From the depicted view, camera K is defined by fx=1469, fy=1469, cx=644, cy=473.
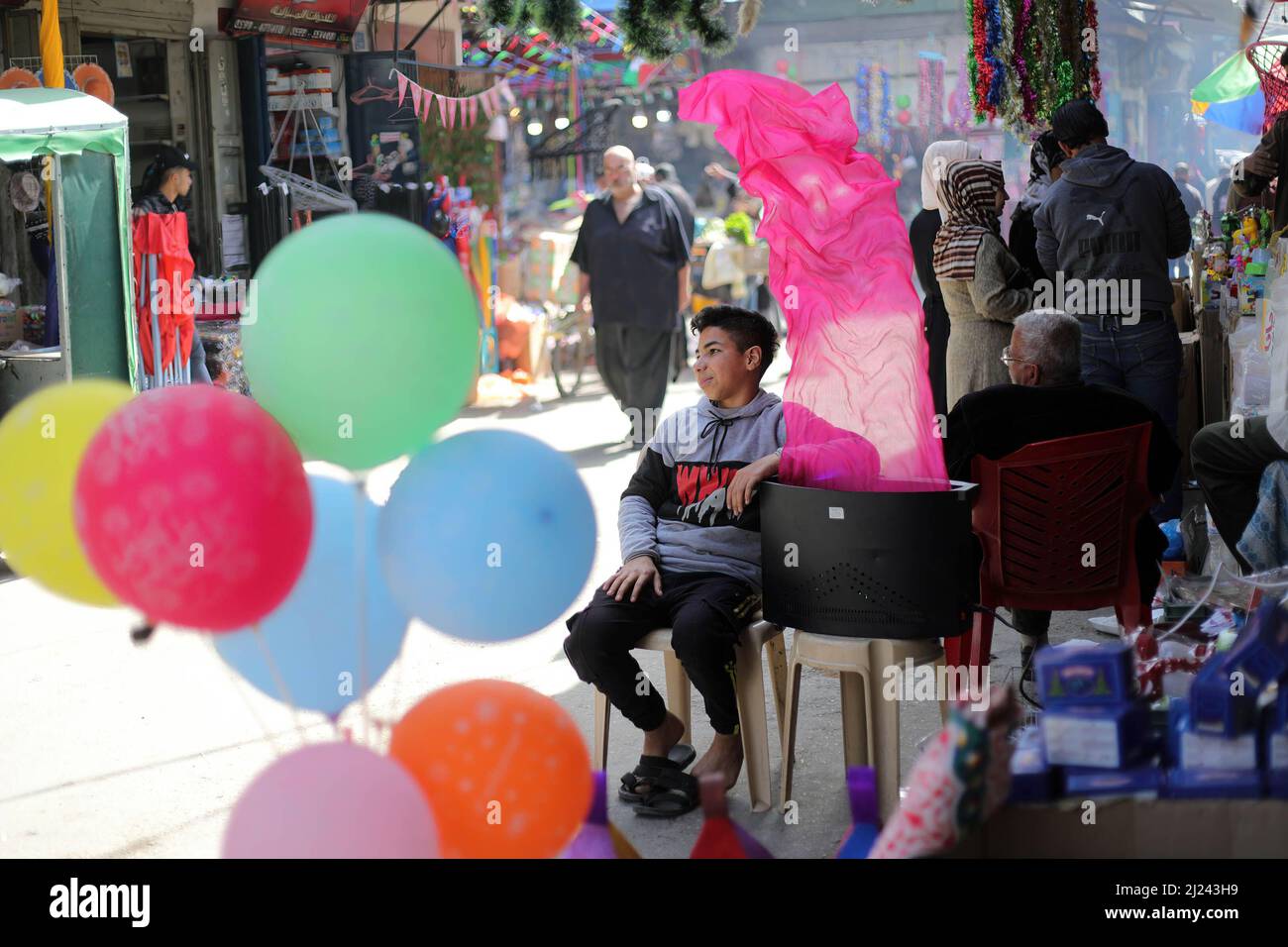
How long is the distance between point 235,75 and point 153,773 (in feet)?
26.7

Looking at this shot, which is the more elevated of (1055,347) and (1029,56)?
(1029,56)

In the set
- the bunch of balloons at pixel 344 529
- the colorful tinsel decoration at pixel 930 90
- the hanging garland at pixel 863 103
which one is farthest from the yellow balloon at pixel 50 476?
the hanging garland at pixel 863 103

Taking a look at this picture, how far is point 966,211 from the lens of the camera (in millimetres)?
5359

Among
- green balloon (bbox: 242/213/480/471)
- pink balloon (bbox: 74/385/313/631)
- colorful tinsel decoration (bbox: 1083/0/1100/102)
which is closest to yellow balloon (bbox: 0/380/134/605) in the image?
pink balloon (bbox: 74/385/313/631)

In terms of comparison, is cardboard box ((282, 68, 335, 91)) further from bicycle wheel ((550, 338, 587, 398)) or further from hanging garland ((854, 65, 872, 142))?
hanging garland ((854, 65, 872, 142))

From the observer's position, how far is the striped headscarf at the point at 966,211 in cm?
530

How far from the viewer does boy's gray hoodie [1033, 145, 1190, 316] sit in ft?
17.6

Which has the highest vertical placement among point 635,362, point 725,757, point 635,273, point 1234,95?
point 1234,95

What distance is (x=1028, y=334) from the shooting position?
4.18 metres

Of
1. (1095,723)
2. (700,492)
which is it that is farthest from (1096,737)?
(700,492)

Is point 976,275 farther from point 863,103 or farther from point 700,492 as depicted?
point 863,103

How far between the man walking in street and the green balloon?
666cm

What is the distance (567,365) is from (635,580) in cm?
974

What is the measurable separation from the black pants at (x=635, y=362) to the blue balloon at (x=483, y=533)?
22.1ft
